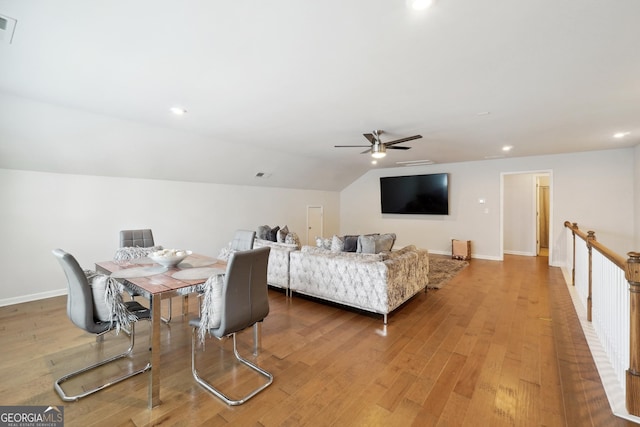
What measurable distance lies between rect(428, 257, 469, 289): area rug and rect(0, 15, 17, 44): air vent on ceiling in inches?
214

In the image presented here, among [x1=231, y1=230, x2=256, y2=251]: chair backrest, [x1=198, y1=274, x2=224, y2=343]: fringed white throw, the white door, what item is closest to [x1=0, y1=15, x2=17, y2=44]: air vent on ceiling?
[x1=198, y1=274, x2=224, y2=343]: fringed white throw

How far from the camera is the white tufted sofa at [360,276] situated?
3.29m

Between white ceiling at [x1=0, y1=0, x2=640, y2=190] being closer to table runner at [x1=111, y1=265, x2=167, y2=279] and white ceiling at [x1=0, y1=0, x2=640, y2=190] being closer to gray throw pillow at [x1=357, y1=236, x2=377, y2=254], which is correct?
gray throw pillow at [x1=357, y1=236, x2=377, y2=254]

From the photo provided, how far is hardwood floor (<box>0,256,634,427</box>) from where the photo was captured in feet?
5.99

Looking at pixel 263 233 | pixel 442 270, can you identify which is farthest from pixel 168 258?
pixel 442 270

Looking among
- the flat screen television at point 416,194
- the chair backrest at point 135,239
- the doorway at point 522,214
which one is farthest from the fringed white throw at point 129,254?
the doorway at point 522,214

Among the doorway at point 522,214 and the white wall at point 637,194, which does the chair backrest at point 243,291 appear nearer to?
the white wall at point 637,194

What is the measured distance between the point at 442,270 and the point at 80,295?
5.79 metres

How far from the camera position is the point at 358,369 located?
7.71 feet

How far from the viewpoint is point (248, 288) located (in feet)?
6.88

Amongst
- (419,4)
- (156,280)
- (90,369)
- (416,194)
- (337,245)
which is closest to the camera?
(419,4)

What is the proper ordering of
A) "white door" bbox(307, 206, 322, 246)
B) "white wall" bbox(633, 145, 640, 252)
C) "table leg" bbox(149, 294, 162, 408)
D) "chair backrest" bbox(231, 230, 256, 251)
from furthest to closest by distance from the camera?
"white door" bbox(307, 206, 322, 246) < "white wall" bbox(633, 145, 640, 252) < "chair backrest" bbox(231, 230, 256, 251) < "table leg" bbox(149, 294, 162, 408)

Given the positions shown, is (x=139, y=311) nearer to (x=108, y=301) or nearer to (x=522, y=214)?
(x=108, y=301)

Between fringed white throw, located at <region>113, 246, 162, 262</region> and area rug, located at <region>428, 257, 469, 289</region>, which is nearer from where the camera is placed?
fringed white throw, located at <region>113, 246, 162, 262</region>
